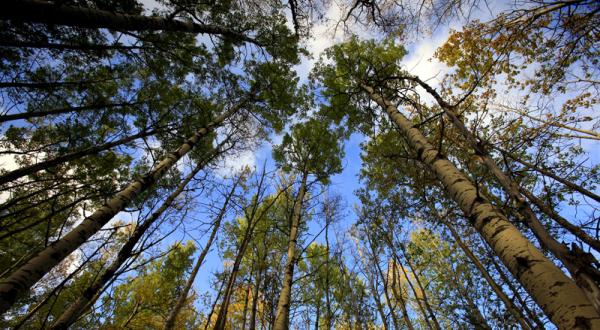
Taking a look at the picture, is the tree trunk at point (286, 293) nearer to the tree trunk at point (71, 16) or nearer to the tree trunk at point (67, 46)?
the tree trunk at point (71, 16)

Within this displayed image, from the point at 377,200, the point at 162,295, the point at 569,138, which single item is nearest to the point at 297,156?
the point at 377,200

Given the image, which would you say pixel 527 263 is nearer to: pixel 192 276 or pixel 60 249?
pixel 60 249

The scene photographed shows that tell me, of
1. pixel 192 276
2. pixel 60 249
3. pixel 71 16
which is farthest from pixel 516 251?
pixel 192 276

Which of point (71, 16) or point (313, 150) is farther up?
point (313, 150)

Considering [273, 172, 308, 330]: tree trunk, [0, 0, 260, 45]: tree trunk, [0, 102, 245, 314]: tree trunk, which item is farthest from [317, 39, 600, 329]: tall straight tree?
[0, 0, 260, 45]: tree trunk

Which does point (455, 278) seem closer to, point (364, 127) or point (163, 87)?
point (364, 127)

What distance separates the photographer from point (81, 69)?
541cm

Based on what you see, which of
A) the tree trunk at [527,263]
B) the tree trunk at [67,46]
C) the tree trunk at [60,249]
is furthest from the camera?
the tree trunk at [67,46]

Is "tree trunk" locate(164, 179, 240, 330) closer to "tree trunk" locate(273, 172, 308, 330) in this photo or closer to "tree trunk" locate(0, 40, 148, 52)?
"tree trunk" locate(273, 172, 308, 330)

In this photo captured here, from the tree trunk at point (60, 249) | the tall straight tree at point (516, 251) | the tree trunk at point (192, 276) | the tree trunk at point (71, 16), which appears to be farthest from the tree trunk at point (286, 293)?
the tree trunk at point (71, 16)

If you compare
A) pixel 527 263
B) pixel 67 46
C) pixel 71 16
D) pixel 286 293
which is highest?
pixel 67 46

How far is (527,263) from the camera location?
1.53 m

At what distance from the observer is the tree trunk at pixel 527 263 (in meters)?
1.24

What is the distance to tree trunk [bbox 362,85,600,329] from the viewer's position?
Answer: 4.07ft
